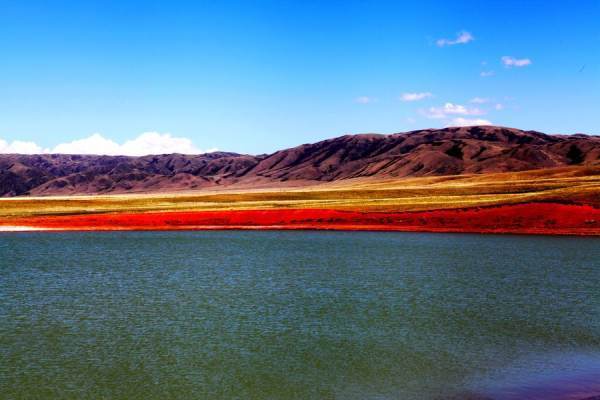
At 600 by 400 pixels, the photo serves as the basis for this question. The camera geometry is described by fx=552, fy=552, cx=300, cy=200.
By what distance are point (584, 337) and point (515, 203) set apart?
65.9 metres

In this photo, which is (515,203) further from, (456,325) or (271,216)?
(456,325)

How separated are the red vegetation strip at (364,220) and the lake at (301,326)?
78.8ft

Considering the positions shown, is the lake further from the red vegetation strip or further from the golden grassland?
the golden grassland

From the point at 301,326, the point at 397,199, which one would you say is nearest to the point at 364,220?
the point at 397,199

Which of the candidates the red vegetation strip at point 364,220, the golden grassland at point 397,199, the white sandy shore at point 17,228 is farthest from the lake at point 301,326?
the golden grassland at point 397,199

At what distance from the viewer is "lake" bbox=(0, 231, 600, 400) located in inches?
898

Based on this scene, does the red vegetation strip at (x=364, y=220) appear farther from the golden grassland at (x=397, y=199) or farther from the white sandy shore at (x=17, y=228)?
the golden grassland at (x=397, y=199)

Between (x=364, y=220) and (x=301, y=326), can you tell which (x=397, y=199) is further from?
(x=301, y=326)

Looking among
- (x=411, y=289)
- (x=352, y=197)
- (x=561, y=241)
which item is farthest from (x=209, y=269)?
(x=352, y=197)

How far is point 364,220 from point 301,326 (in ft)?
204

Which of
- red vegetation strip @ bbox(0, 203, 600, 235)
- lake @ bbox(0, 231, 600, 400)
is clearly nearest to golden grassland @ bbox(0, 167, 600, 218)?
red vegetation strip @ bbox(0, 203, 600, 235)

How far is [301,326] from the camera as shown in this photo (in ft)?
102

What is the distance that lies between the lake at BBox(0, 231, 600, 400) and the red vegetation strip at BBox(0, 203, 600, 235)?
78.8ft

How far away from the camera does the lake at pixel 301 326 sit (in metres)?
22.8
